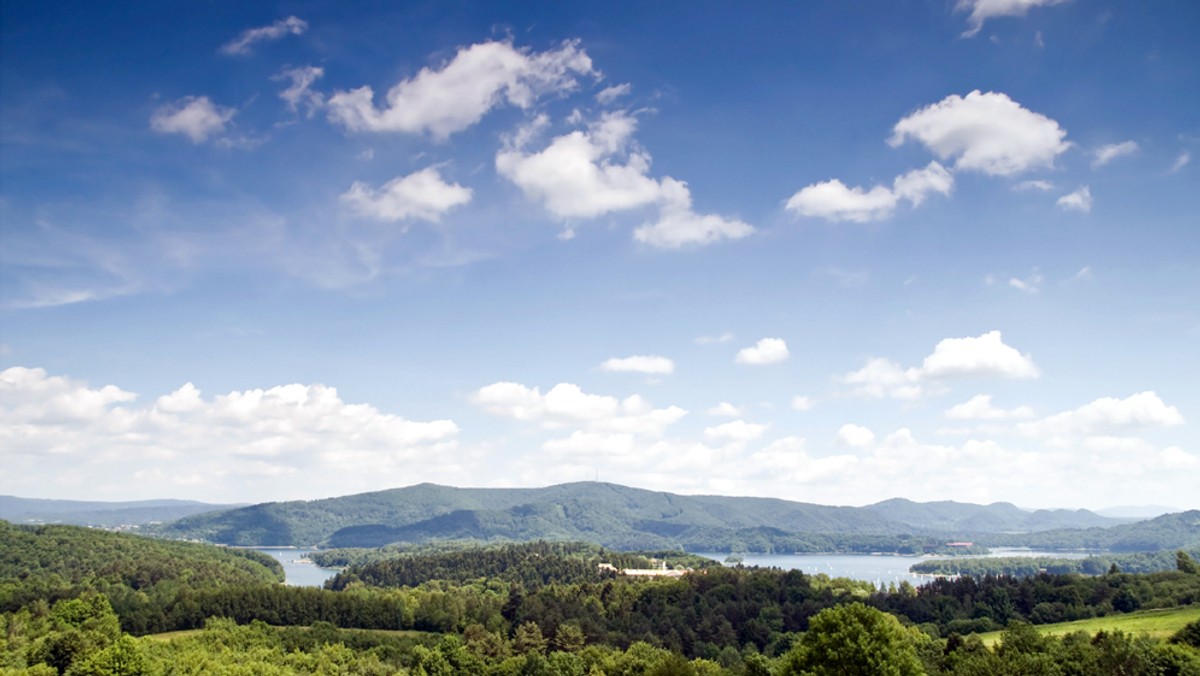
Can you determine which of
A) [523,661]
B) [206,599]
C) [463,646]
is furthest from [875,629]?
[206,599]

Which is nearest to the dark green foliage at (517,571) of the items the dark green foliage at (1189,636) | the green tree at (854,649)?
the dark green foliage at (1189,636)

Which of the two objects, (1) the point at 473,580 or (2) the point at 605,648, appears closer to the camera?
(2) the point at 605,648

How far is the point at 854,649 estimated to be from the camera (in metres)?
41.8

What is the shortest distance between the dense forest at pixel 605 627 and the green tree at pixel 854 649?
0.26ft

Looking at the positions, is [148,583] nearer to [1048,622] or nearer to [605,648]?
[605,648]

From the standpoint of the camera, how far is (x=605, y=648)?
85.8 metres

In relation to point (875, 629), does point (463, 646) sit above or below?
→ below

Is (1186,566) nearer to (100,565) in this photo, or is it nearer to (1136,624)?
(1136,624)

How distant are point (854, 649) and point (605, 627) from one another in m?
70.3

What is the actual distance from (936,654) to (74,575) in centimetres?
16736

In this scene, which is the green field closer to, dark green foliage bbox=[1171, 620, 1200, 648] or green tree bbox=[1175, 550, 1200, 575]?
dark green foliage bbox=[1171, 620, 1200, 648]

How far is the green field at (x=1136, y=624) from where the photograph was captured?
2687 inches

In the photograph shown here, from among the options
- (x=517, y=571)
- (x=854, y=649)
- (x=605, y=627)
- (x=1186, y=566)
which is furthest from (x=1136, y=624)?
(x=517, y=571)

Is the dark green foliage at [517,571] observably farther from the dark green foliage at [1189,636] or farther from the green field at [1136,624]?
the dark green foliage at [1189,636]
